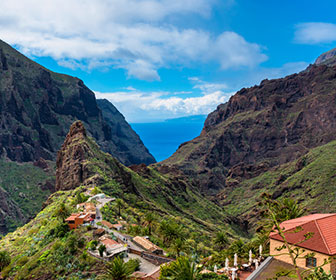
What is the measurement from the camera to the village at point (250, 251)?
19609 mm

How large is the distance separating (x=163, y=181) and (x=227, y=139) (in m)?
107

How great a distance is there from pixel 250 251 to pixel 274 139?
17106 centimetres

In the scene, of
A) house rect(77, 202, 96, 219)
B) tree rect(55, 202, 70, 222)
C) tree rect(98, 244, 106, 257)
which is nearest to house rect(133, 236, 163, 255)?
tree rect(98, 244, 106, 257)

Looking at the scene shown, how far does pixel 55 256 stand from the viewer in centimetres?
3016

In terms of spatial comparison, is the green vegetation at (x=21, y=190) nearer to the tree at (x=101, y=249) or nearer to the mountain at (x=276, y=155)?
the mountain at (x=276, y=155)

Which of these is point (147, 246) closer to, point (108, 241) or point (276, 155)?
point (108, 241)

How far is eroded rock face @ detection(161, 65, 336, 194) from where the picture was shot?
164 meters

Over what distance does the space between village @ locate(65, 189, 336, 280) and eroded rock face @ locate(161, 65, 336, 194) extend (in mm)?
124632

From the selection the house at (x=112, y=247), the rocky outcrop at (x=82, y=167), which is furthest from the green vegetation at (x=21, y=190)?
the house at (x=112, y=247)

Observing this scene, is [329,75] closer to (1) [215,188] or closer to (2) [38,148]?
(1) [215,188]

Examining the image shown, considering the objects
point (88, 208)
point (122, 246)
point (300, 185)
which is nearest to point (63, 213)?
point (88, 208)

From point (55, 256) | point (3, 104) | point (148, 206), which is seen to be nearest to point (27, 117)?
point (3, 104)

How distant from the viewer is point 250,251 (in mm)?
27219

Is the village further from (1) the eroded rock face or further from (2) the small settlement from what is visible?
(1) the eroded rock face
